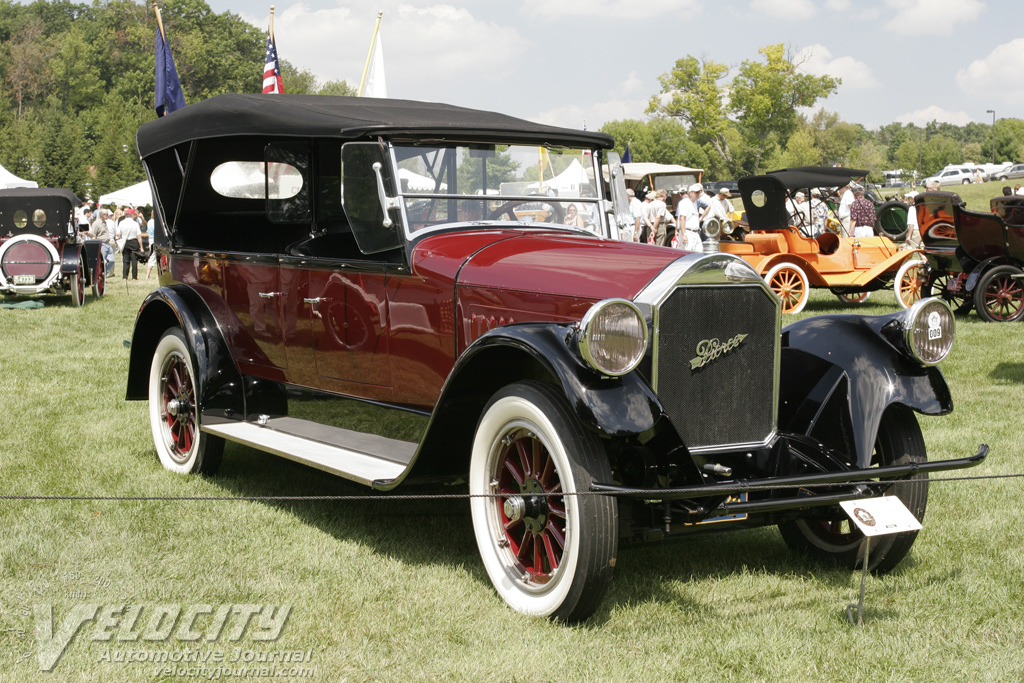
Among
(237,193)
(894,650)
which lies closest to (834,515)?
(894,650)

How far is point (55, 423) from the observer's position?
6777 mm

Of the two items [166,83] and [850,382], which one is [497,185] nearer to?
[850,382]

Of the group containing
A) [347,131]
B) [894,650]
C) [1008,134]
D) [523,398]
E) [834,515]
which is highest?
[1008,134]

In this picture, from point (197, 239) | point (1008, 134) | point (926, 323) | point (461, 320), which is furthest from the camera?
point (1008, 134)

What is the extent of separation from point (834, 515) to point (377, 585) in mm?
1812

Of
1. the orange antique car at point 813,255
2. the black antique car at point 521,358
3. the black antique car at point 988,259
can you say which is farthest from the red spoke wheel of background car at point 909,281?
the black antique car at point 521,358

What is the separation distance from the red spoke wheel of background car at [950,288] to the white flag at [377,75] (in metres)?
7.26

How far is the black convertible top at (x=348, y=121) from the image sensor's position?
430cm

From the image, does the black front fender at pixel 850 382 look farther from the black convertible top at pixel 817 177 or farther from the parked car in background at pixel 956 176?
the parked car in background at pixel 956 176

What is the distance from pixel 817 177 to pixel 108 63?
85470mm

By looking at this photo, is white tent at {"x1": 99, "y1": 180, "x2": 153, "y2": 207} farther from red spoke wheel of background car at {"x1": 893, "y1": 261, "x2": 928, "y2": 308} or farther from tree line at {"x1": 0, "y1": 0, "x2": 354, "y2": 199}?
red spoke wheel of background car at {"x1": 893, "y1": 261, "x2": 928, "y2": 308}

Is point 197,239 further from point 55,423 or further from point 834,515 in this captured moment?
point 834,515

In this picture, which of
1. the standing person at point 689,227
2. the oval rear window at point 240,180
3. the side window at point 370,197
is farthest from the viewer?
the standing person at point 689,227

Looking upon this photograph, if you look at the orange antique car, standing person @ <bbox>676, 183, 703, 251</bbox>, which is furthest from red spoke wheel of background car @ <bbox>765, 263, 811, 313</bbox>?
standing person @ <bbox>676, 183, 703, 251</bbox>
